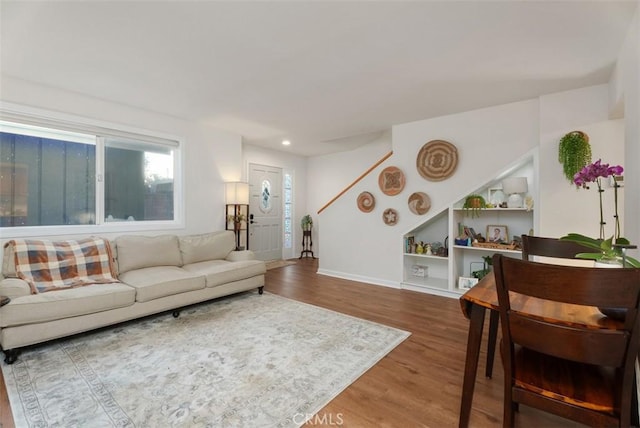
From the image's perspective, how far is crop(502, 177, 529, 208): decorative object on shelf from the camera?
3.42 meters

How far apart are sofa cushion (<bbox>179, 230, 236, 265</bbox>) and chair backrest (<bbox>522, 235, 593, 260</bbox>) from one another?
11.7 feet

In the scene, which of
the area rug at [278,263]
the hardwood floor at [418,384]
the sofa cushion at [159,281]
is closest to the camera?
the hardwood floor at [418,384]

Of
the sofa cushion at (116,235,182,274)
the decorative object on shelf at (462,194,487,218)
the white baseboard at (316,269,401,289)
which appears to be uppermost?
the decorative object on shelf at (462,194,487,218)

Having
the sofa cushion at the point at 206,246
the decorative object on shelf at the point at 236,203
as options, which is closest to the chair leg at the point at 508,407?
the sofa cushion at the point at 206,246

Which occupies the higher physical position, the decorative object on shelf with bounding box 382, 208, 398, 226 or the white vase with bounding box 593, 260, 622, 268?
the decorative object on shelf with bounding box 382, 208, 398, 226

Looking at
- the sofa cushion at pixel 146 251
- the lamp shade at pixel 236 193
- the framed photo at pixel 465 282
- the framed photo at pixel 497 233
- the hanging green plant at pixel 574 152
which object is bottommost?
the framed photo at pixel 465 282

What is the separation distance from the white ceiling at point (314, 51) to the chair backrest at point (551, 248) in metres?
1.52

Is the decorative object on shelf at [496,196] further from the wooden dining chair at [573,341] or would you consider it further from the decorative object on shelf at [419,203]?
the wooden dining chair at [573,341]

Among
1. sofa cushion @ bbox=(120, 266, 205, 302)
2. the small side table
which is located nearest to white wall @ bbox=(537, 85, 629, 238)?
sofa cushion @ bbox=(120, 266, 205, 302)

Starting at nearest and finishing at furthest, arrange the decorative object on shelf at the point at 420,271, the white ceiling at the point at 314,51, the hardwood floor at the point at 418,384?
the hardwood floor at the point at 418,384, the white ceiling at the point at 314,51, the decorative object on shelf at the point at 420,271

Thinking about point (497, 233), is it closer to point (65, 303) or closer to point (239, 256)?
point (239, 256)

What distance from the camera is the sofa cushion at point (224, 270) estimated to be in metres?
3.31

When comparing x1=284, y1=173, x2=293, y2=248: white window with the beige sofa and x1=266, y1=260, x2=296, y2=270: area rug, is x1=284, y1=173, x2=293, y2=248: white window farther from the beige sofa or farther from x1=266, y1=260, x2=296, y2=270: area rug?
the beige sofa

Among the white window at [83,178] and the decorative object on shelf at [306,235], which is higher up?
the white window at [83,178]
